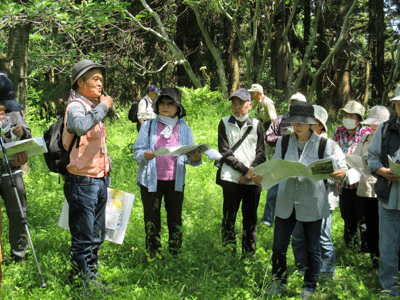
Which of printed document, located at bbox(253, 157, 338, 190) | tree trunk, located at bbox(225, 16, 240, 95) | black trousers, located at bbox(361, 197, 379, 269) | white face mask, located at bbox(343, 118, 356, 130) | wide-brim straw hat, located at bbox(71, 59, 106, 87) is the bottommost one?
black trousers, located at bbox(361, 197, 379, 269)

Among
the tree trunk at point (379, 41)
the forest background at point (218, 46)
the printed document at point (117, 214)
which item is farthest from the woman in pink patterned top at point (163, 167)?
the tree trunk at point (379, 41)

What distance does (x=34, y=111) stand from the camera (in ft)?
58.5

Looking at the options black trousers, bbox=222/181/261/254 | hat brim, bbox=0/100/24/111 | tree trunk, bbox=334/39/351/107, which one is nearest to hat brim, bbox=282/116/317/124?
black trousers, bbox=222/181/261/254

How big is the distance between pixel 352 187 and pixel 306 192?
166 centimetres

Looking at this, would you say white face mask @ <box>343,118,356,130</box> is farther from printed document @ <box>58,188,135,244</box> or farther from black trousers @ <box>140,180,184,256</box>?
printed document @ <box>58,188,135,244</box>

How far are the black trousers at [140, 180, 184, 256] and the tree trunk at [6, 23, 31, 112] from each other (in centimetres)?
500

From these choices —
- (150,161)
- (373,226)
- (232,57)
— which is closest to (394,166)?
(373,226)

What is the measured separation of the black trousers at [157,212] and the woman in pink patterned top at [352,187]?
2306 mm

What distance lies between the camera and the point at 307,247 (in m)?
4.34

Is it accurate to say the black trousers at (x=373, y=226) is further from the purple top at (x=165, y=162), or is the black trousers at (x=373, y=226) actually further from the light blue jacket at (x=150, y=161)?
the purple top at (x=165, y=162)

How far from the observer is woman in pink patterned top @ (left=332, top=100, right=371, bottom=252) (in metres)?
5.56

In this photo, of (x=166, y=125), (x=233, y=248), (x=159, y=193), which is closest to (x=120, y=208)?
(x=159, y=193)

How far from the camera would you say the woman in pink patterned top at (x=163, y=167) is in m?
4.79

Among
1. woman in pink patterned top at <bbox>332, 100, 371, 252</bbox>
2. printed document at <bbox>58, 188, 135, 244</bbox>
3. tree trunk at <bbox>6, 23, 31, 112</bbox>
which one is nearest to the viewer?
printed document at <bbox>58, 188, 135, 244</bbox>
